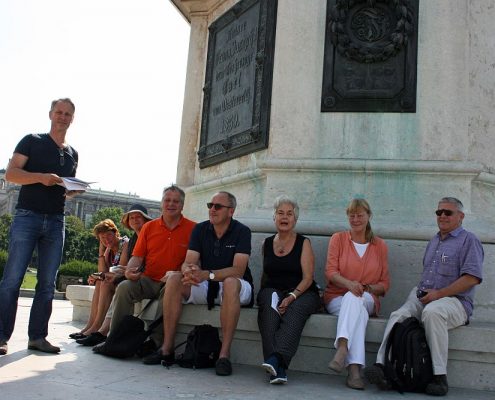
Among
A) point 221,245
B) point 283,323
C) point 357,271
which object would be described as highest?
point 221,245

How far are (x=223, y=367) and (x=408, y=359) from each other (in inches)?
51.2

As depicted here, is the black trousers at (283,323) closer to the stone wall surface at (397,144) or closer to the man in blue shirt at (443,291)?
the man in blue shirt at (443,291)

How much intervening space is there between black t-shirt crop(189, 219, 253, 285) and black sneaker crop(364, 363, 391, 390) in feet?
4.47

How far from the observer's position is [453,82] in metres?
5.88

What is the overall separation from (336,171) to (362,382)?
2244 mm

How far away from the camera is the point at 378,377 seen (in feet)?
13.9

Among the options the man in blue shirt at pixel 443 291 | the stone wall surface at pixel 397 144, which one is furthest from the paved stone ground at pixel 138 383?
the stone wall surface at pixel 397 144

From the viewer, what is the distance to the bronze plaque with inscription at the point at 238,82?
654cm

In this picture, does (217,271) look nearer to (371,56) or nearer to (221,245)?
(221,245)

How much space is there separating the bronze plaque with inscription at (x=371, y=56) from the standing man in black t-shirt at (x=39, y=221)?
2547 millimetres

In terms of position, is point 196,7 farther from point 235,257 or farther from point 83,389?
point 83,389

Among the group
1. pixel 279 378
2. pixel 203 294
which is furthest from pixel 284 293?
pixel 279 378

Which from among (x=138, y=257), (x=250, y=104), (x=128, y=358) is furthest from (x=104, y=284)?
(x=250, y=104)

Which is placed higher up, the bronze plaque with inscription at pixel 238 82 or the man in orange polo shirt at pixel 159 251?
the bronze plaque with inscription at pixel 238 82
